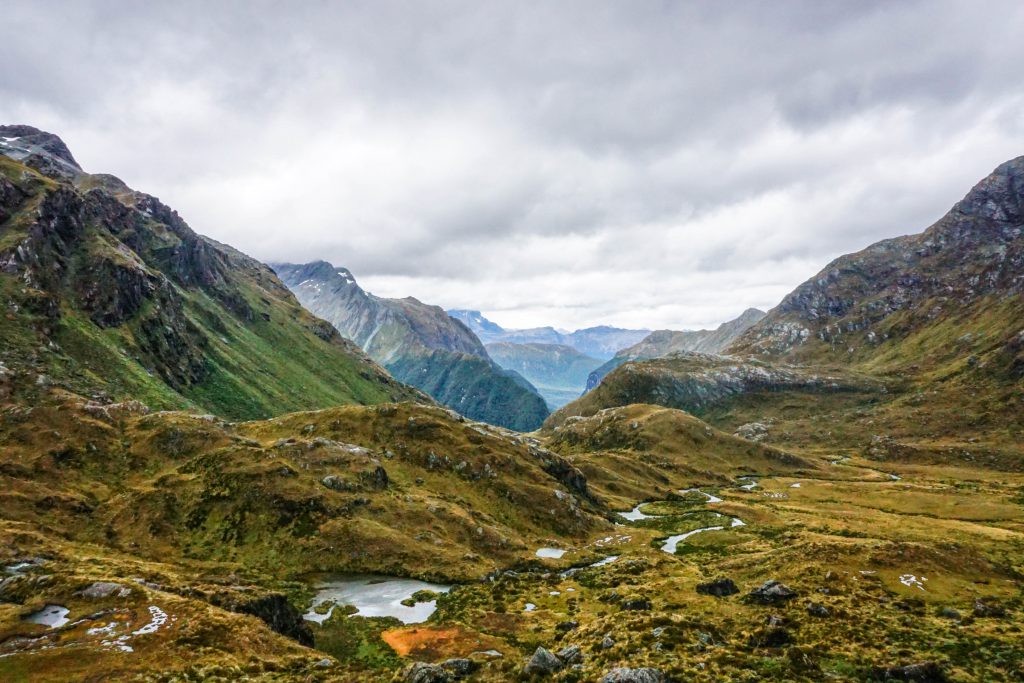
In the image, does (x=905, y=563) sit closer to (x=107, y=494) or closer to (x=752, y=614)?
(x=752, y=614)

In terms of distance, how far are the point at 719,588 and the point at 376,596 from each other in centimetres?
4543

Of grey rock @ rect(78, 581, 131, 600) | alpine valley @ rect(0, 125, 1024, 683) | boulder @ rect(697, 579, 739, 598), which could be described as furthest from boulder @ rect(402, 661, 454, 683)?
boulder @ rect(697, 579, 739, 598)

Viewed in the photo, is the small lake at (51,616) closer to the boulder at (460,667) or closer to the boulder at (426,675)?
the boulder at (426,675)

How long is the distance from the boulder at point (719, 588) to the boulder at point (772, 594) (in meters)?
4.11

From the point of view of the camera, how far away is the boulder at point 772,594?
5766cm

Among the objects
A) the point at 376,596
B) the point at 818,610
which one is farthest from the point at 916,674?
the point at 376,596

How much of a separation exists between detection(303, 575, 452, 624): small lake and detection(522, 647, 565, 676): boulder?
80.1ft

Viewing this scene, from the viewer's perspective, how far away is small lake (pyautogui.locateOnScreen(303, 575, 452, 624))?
202 ft

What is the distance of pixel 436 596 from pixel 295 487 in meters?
33.0

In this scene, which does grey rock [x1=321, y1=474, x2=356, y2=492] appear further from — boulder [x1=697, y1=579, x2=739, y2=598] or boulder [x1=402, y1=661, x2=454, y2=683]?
boulder [x1=697, y1=579, x2=739, y2=598]

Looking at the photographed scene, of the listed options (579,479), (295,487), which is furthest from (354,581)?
(579,479)

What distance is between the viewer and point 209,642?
41844mm

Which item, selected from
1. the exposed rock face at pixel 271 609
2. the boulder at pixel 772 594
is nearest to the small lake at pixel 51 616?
the exposed rock face at pixel 271 609

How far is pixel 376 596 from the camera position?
2628 inches
